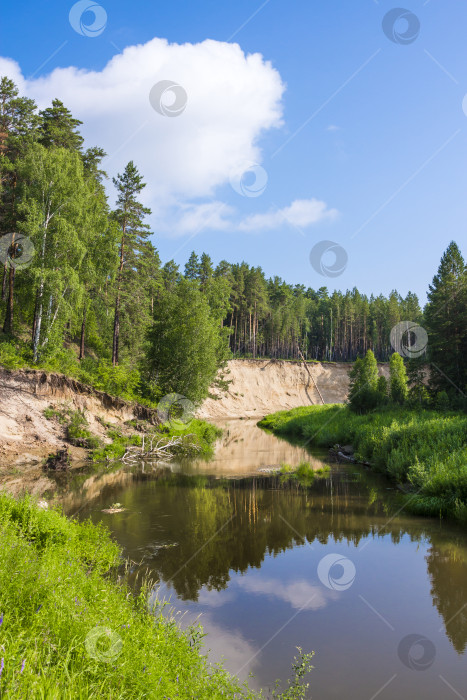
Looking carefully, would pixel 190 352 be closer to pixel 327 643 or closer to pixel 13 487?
pixel 13 487

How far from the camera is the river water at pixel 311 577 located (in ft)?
23.2

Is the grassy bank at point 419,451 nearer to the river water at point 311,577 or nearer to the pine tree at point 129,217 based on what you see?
the river water at point 311,577

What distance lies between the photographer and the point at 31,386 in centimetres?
2606

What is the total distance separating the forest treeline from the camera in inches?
1128

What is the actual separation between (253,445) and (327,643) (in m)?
29.7

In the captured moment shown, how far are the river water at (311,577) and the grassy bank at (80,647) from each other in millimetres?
989

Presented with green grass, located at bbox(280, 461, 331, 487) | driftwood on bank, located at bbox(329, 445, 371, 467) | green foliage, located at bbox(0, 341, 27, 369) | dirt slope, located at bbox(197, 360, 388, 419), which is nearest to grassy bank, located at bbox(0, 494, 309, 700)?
green grass, located at bbox(280, 461, 331, 487)

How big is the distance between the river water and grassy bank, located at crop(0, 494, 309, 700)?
0.99 metres

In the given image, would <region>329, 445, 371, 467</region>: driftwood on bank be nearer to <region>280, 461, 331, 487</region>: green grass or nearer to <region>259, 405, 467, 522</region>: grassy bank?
<region>259, 405, 467, 522</region>: grassy bank

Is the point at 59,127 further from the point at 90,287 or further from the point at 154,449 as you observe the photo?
the point at 154,449

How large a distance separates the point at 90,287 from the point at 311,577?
101 feet

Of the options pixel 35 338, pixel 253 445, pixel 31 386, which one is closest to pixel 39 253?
pixel 35 338

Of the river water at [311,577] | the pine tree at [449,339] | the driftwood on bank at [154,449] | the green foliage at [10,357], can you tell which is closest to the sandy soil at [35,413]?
the green foliage at [10,357]

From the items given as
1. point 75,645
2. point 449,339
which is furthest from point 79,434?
point 449,339
